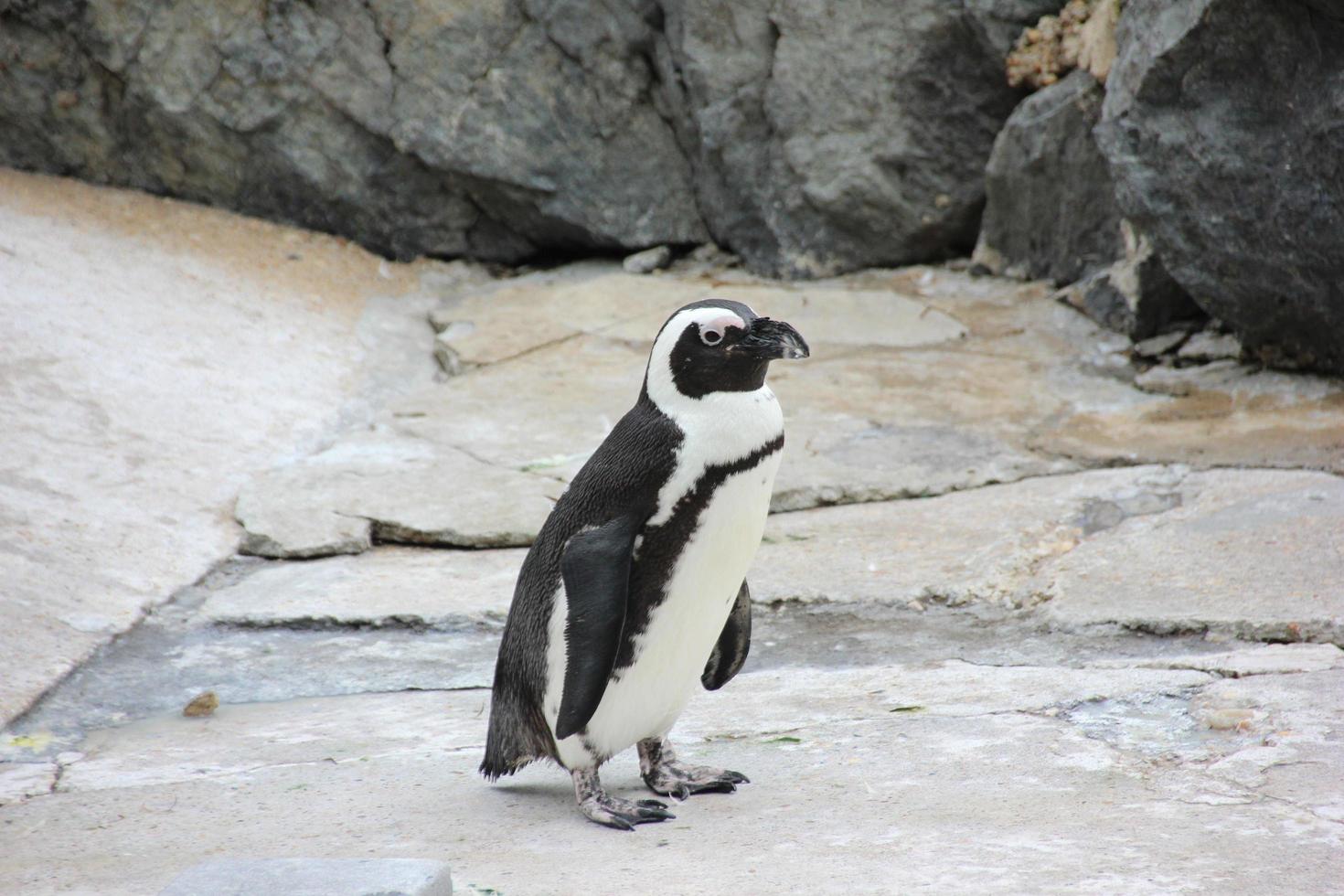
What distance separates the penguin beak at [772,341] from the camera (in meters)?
2.16

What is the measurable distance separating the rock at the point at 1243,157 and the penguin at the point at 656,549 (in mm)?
2892

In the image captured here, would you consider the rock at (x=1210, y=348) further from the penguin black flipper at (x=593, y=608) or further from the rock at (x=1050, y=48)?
the penguin black flipper at (x=593, y=608)

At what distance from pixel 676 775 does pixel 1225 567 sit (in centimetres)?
168

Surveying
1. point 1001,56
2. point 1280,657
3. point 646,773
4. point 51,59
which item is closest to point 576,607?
point 646,773

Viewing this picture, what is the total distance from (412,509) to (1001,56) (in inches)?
149

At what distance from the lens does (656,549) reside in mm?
2207

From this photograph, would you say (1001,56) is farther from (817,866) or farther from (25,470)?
(817,866)

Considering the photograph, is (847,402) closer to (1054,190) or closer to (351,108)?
(1054,190)

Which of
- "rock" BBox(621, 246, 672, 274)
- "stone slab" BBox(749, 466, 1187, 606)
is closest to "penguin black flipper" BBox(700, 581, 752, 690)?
"stone slab" BBox(749, 466, 1187, 606)

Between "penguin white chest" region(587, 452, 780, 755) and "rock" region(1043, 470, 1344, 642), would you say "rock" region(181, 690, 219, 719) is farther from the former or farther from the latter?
"rock" region(1043, 470, 1344, 642)

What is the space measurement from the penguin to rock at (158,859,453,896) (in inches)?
18.7

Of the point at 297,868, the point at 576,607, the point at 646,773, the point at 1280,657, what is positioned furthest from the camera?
the point at 1280,657

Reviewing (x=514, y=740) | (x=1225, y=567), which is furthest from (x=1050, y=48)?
(x=514, y=740)

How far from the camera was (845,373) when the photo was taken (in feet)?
17.7
